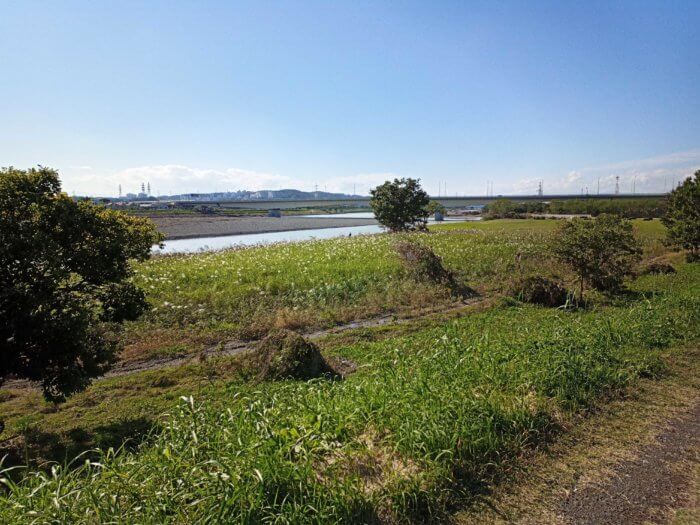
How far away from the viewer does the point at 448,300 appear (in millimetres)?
16531

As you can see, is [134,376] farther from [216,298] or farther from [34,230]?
[216,298]

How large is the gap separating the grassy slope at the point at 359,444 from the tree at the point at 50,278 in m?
2.62

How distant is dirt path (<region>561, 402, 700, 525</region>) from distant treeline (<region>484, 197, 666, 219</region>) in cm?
7137

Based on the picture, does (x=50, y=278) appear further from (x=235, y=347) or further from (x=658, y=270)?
(x=658, y=270)

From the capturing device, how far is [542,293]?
15086 mm

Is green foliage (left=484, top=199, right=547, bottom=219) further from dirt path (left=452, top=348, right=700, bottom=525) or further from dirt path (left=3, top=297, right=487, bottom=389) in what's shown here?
dirt path (left=452, top=348, right=700, bottom=525)

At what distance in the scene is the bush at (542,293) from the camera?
48.8 feet

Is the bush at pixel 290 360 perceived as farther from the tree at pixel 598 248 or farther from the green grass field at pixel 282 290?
the tree at pixel 598 248

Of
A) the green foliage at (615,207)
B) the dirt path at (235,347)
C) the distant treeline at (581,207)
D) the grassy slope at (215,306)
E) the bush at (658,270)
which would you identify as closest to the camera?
the grassy slope at (215,306)

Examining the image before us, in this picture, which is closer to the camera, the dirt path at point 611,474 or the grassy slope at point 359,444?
the grassy slope at point 359,444

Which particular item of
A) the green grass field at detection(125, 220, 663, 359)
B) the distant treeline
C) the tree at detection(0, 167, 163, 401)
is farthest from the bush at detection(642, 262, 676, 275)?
the distant treeline

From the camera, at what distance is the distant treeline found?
Answer: 6962 centimetres

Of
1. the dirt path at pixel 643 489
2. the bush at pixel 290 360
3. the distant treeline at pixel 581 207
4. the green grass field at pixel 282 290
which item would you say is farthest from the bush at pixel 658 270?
the distant treeline at pixel 581 207

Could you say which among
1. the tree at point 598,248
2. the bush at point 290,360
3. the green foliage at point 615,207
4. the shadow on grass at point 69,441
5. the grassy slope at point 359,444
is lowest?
the shadow on grass at point 69,441
